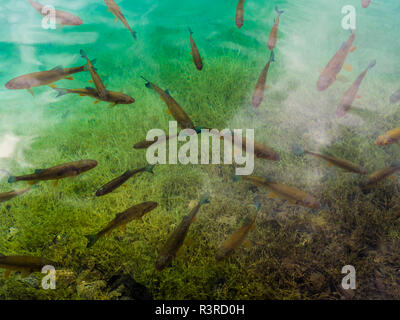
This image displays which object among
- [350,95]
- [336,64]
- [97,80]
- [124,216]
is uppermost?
[336,64]

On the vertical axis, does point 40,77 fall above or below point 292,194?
above

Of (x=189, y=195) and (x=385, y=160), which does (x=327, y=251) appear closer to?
(x=189, y=195)

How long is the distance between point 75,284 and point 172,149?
2.70m

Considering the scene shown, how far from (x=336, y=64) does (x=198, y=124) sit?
2.96 meters

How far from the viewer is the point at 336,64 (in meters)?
3.16

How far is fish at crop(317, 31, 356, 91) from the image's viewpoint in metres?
3.07

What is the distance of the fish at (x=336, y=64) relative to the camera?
3068 mm

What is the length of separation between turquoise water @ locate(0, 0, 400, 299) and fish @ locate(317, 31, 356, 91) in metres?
1.53

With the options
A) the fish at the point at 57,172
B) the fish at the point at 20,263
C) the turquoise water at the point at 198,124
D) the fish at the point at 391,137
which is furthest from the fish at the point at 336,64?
the fish at the point at 20,263

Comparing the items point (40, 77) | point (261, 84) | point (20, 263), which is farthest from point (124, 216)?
point (261, 84)

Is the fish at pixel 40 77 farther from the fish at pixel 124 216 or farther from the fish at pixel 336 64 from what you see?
the fish at pixel 336 64

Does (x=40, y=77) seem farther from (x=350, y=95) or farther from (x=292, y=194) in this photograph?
(x=350, y=95)

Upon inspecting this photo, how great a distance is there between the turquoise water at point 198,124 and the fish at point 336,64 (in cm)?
153

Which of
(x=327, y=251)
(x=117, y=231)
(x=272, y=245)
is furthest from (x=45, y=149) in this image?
(x=327, y=251)
